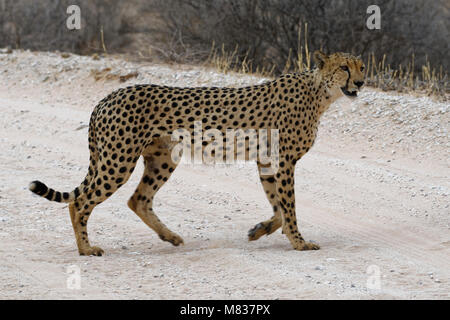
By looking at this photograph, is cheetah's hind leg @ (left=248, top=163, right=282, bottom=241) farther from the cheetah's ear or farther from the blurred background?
the blurred background

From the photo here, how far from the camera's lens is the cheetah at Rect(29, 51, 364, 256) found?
562 cm

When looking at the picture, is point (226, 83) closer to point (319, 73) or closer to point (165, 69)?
point (165, 69)

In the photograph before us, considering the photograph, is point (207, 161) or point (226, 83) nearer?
point (207, 161)

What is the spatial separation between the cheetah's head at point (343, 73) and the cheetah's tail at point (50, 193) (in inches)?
76.2

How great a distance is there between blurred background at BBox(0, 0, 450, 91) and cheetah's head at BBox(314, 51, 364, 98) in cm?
521

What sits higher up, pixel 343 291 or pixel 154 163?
pixel 154 163

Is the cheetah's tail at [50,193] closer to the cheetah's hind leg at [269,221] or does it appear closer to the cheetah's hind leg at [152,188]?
the cheetah's hind leg at [152,188]

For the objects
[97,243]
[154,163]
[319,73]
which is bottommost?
[97,243]

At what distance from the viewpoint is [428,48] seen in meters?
14.1

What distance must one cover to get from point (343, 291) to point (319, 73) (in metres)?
1.85

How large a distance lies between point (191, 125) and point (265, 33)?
7.74 metres

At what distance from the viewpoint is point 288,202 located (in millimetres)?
5781

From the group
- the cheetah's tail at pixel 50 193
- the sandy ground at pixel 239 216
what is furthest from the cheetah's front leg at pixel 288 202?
the cheetah's tail at pixel 50 193
